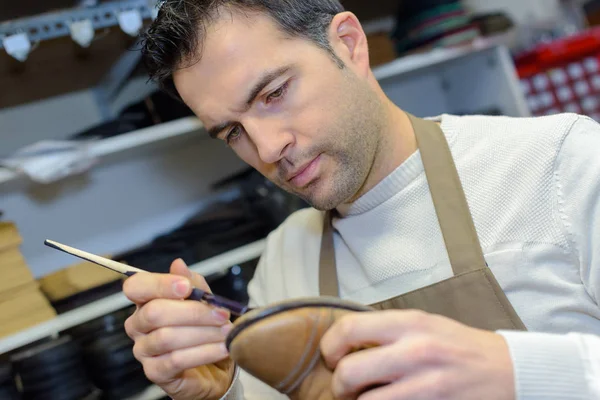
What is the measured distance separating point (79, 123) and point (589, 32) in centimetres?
197

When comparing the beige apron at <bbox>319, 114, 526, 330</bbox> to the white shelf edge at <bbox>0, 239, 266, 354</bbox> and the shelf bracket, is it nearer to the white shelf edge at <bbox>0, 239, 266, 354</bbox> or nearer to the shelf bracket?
the white shelf edge at <bbox>0, 239, 266, 354</bbox>

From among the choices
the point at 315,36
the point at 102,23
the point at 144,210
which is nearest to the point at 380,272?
the point at 315,36

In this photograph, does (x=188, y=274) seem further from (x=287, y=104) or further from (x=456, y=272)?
(x=456, y=272)

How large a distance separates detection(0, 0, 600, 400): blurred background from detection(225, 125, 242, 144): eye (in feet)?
2.18

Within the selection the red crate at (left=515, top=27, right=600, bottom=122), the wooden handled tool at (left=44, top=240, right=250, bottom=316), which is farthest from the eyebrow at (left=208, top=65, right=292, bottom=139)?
the red crate at (left=515, top=27, right=600, bottom=122)

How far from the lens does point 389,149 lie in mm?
1218

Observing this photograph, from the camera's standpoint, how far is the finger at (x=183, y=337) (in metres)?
0.94

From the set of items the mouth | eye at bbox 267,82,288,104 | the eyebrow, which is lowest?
the mouth

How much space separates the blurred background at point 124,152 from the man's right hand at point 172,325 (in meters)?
0.73

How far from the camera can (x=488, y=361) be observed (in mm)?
635

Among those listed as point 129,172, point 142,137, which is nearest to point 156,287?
point 142,137

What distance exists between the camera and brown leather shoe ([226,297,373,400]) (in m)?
0.67

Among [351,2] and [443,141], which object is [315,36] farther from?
[351,2]

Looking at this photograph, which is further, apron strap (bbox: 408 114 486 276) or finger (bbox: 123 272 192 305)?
apron strap (bbox: 408 114 486 276)
